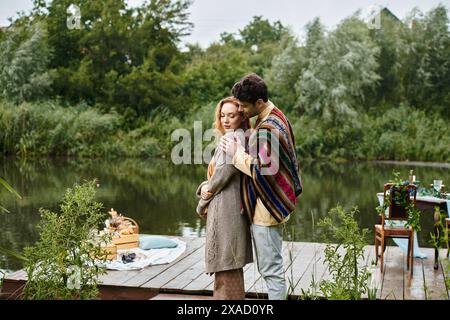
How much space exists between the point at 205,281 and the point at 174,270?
460 millimetres

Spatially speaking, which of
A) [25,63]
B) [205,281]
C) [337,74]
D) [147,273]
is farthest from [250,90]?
[25,63]

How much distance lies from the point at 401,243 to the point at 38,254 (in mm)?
3681

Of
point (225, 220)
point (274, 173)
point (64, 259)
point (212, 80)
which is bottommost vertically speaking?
point (64, 259)

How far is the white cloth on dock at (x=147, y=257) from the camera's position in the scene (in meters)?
5.21

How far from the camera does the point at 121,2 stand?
2392cm

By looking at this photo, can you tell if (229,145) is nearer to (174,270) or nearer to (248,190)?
(248,190)

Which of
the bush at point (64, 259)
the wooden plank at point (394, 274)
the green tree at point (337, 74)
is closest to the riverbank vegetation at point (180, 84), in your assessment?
the green tree at point (337, 74)

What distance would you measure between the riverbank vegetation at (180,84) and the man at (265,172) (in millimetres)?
15819

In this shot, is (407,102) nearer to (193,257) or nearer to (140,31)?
(140,31)

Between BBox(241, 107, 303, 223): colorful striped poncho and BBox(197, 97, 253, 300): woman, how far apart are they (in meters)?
0.10

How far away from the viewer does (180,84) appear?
2291 cm

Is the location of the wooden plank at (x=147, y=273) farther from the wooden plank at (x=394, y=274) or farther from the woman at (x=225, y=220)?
the wooden plank at (x=394, y=274)

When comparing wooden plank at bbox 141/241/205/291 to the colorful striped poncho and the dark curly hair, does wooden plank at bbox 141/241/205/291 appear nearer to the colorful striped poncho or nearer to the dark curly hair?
the colorful striped poncho
